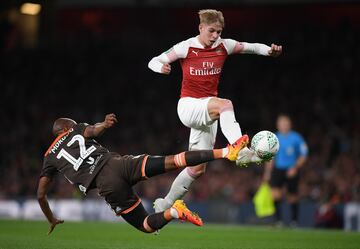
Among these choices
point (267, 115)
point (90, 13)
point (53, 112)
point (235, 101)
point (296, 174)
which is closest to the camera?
point (296, 174)

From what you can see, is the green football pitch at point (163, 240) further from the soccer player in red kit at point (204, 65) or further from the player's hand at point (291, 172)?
the player's hand at point (291, 172)

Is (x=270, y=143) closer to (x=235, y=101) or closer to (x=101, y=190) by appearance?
(x=101, y=190)

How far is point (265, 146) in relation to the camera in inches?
357

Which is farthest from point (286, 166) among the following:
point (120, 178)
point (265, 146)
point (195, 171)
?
point (120, 178)

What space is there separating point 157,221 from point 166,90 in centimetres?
1855

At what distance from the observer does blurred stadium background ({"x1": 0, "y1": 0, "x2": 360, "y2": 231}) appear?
21.1 m

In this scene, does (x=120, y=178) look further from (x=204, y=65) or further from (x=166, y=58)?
(x=204, y=65)

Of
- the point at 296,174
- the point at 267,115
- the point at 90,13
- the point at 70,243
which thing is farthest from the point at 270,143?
the point at 90,13

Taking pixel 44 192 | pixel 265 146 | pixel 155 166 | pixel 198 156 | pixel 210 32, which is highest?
pixel 210 32

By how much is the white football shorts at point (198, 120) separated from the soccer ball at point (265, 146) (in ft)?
3.53

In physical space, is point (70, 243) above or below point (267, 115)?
below

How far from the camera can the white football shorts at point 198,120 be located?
10.0 m

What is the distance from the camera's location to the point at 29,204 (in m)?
22.1

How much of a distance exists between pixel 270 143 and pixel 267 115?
1509 centimetres
